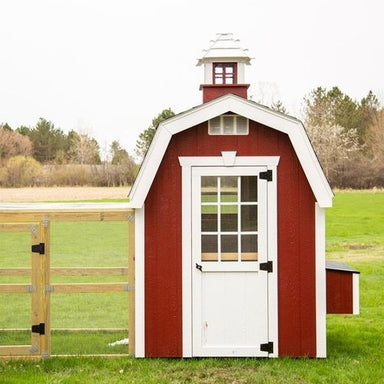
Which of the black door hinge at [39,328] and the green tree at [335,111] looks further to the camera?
the green tree at [335,111]

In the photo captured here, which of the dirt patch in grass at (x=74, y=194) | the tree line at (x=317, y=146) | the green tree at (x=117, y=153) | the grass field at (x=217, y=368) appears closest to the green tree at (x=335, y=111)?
the tree line at (x=317, y=146)

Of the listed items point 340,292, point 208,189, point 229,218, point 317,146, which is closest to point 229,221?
point 229,218

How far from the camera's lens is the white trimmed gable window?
7820 millimetres

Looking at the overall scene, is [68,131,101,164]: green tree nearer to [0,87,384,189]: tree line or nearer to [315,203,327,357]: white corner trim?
[0,87,384,189]: tree line

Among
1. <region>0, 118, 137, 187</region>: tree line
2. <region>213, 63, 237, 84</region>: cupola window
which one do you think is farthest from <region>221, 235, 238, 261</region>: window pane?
<region>0, 118, 137, 187</region>: tree line

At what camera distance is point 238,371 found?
7434 millimetres

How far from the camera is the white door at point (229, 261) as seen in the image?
25.5 ft

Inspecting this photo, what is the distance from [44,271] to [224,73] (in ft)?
10.9

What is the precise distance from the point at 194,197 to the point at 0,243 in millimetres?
2478

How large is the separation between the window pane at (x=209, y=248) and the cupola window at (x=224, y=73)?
2118 mm

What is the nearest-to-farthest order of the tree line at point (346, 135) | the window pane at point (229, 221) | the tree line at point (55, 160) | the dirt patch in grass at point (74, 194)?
1. the window pane at point (229, 221)
2. the dirt patch in grass at point (74, 194)
3. the tree line at point (55, 160)
4. the tree line at point (346, 135)

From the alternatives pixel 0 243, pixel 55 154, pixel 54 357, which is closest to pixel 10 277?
pixel 0 243

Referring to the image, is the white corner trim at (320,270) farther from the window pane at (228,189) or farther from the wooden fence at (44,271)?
the wooden fence at (44,271)

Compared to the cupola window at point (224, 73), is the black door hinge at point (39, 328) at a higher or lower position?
lower
